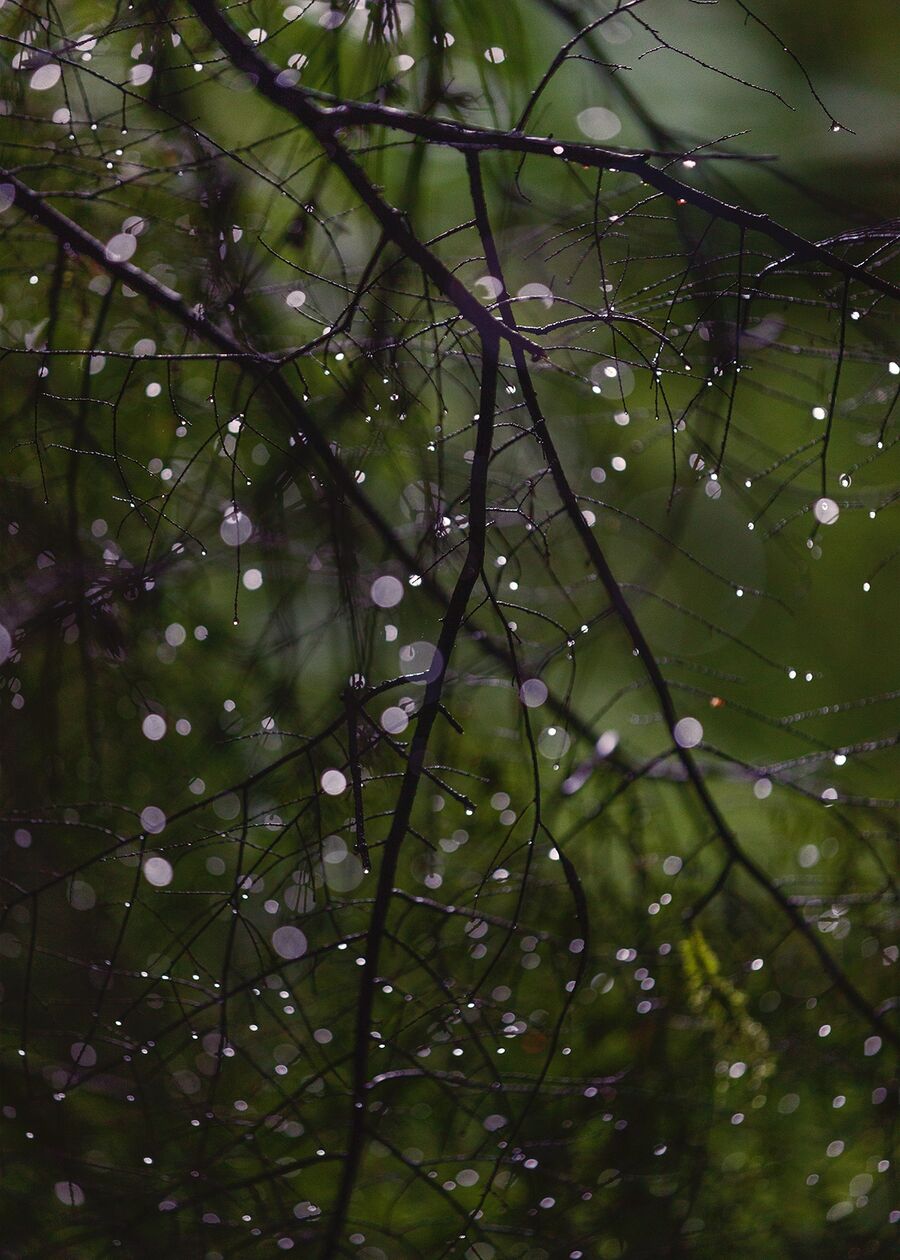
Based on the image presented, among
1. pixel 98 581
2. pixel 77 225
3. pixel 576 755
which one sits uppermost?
pixel 77 225

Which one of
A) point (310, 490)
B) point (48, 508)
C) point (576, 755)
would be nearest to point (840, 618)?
point (576, 755)

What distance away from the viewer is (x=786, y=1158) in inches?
18.5

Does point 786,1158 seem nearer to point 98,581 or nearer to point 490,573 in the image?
point 490,573

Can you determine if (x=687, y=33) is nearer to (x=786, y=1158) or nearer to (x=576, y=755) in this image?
(x=576, y=755)

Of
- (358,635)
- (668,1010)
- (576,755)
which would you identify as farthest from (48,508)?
(668,1010)

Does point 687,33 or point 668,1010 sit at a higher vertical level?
point 687,33

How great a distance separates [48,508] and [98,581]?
0.04 meters

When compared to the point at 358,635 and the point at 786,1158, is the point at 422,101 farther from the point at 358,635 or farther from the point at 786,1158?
the point at 786,1158

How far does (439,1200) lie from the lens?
0.45 meters

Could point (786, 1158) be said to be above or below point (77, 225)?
below

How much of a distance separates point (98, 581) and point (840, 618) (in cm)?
35

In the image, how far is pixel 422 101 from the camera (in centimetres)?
42

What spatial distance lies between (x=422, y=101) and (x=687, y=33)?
0.12 m

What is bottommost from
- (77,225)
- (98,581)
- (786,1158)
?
(786,1158)
